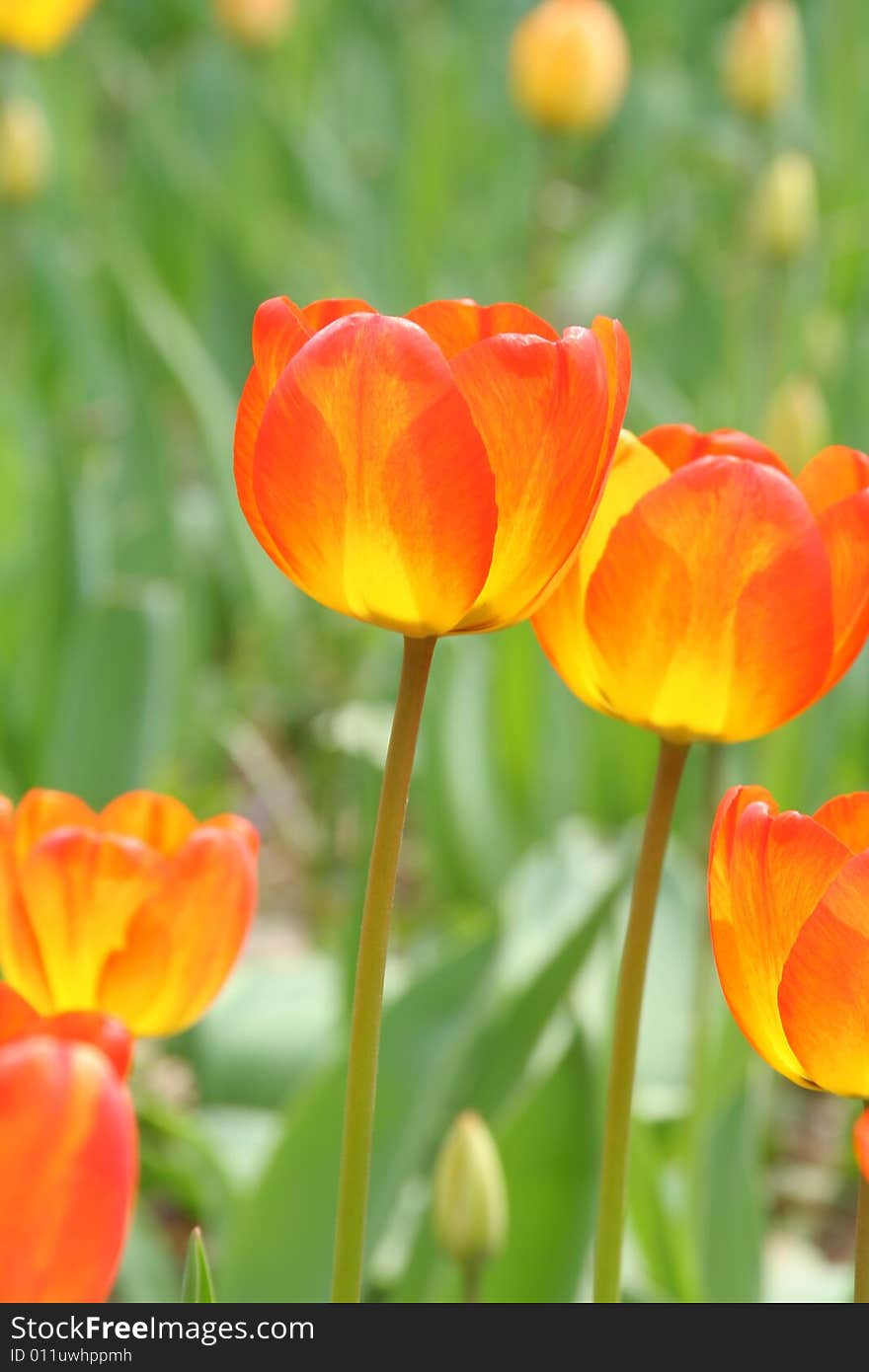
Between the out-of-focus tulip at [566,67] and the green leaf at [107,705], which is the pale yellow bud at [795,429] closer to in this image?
the green leaf at [107,705]

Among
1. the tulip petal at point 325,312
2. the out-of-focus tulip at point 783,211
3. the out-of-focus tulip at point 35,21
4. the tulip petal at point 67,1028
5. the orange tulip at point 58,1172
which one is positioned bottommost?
the orange tulip at point 58,1172

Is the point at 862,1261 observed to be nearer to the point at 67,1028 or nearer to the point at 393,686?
the point at 67,1028

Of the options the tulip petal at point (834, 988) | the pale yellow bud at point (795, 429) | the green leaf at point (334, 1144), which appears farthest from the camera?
the pale yellow bud at point (795, 429)

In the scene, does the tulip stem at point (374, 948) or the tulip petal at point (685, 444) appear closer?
the tulip stem at point (374, 948)

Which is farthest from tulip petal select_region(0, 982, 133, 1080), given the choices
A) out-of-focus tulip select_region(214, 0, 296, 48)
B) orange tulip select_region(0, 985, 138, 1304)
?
out-of-focus tulip select_region(214, 0, 296, 48)

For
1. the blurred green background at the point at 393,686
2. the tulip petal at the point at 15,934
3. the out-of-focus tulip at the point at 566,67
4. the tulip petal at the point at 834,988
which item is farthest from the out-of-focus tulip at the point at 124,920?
the out-of-focus tulip at the point at 566,67

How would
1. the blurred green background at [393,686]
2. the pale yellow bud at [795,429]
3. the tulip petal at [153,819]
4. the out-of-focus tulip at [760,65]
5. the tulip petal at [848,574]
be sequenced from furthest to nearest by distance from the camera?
1. the out-of-focus tulip at [760,65]
2. the pale yellow bud at [795,429]
3. the blurred green background at [393,686]
4. the tulip petal at [153,819]
5. the tulip petal at [848,574]

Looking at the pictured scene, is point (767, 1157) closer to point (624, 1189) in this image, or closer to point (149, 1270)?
point (149, 1270)
